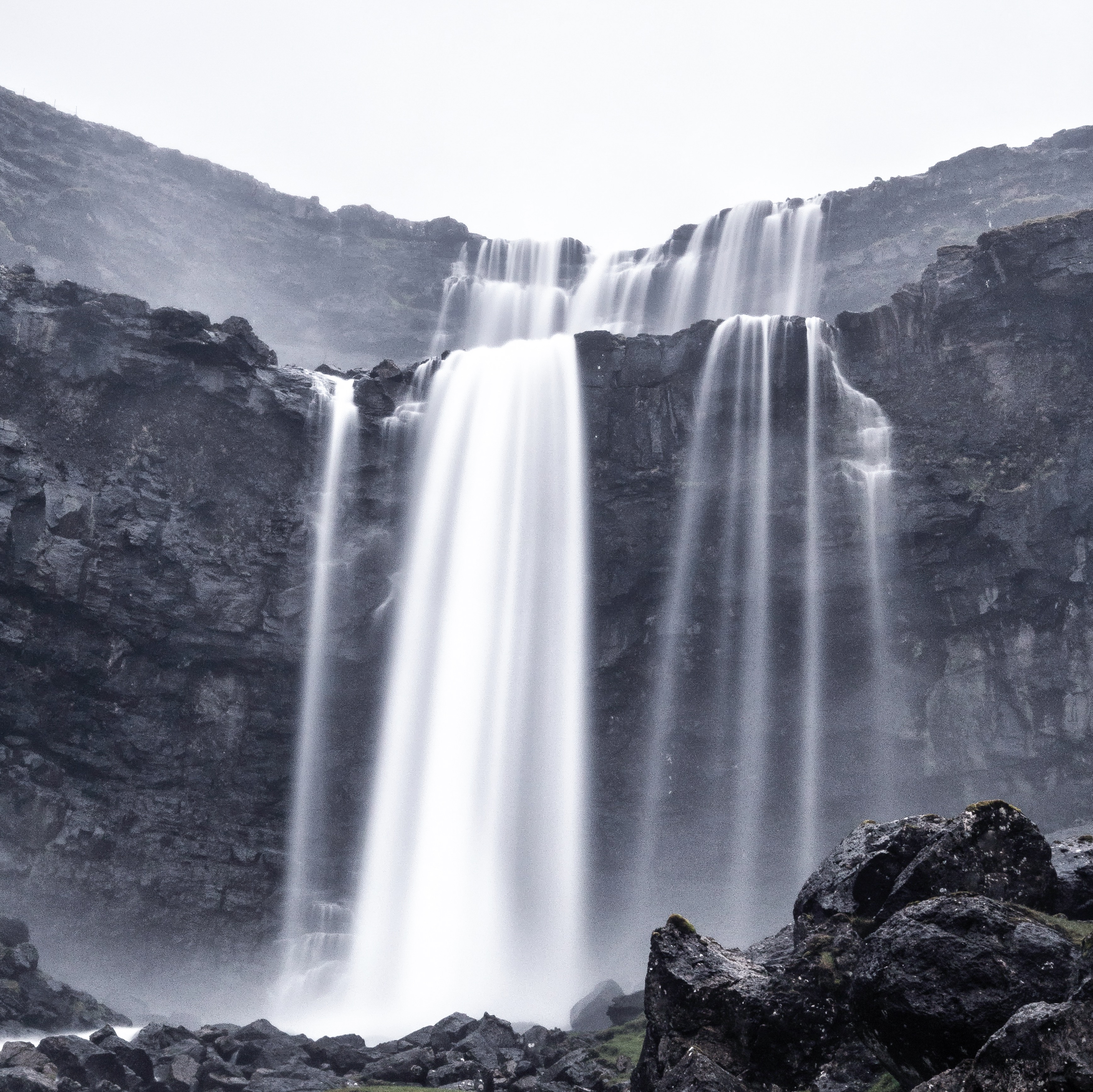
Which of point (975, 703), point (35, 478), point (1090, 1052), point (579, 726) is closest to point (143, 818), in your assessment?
point (35, 478)

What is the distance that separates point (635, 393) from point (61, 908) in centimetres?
3069

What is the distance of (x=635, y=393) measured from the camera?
142 ft

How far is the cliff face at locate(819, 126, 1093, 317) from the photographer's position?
58.3 meters

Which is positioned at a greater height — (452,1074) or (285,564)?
(285,564)

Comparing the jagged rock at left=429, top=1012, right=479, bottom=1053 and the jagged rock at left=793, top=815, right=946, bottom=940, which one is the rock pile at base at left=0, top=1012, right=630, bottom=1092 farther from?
the jagged rock at left=793, top=815, right=946, bottom=940

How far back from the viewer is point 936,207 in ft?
199

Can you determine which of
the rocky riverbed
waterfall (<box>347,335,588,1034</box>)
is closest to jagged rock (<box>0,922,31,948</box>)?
waterfall (<box>347,335,588,1034</box>)

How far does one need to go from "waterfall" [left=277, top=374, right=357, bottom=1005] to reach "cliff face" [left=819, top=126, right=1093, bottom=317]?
106ft

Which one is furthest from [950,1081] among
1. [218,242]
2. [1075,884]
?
[218,242]

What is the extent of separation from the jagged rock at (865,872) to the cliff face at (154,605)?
28.0 m

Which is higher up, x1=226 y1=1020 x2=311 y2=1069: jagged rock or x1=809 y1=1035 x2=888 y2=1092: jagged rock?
x1=809 y1=1035 x2=888 y2=1092: jagged rock

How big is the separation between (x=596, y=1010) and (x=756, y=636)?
16.9m

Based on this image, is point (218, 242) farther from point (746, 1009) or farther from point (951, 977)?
point (951, 977)

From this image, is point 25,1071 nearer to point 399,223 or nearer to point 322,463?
point 322,463
